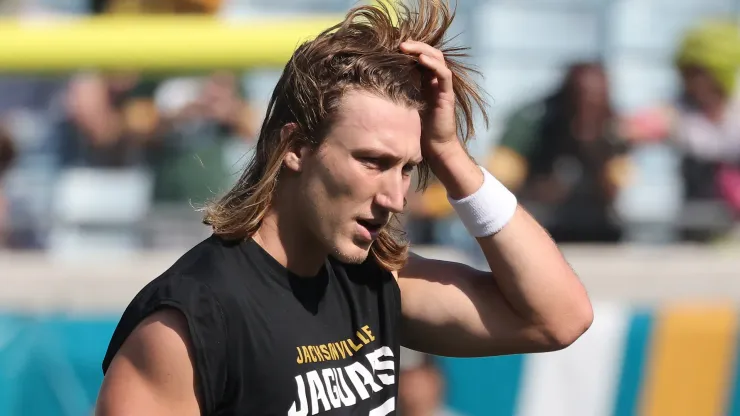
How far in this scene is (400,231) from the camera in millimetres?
A: 2725

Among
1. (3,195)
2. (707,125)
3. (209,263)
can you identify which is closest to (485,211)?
(209,263)

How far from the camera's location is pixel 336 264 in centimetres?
260

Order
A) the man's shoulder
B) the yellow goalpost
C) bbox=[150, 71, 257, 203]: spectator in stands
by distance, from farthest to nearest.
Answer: bbox=[150, 71, 257, 203]: spectator in stands < the yellow goalpost < the man's shoulder

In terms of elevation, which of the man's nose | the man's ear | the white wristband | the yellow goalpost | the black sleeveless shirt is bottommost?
the black sleeveless shirt

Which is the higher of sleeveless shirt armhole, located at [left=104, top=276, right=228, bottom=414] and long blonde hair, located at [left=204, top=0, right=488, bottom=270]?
long blonde hair, located at [left=204, top=0, right=488, bottom=270]

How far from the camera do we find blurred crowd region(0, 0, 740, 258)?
5109 mm

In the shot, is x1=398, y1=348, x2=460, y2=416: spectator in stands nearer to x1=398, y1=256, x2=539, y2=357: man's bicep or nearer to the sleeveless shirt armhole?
x1=398, y1=256, x2=539, y2=357: man's bicep

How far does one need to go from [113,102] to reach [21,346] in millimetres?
1143

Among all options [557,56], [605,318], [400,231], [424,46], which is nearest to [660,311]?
[605,318]

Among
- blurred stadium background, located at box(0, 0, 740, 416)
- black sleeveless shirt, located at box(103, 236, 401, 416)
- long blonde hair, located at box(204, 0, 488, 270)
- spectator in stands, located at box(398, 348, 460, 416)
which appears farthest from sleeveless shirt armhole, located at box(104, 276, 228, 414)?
spectator in stands, located at box(398, 348, 460, 416)

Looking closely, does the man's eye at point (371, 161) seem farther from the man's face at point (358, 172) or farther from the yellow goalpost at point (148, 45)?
the yellow goalpost at point (148, 45)

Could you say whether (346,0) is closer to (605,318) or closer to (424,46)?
(605,318)

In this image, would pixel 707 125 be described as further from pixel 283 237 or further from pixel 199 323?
pixel 199 323

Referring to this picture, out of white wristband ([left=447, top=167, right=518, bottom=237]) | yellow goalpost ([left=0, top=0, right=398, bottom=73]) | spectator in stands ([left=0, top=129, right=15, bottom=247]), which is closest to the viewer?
white wristband ([left=447, top=167, right=518, bottom=237])
